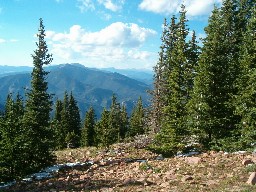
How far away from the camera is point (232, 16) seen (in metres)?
37.5

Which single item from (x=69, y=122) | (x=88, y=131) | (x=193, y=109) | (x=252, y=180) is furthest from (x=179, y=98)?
(x=69, y=122)

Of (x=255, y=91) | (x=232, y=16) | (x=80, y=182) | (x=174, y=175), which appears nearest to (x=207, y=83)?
(x=255, y=91)

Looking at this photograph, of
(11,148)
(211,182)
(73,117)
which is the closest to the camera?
(211,182)

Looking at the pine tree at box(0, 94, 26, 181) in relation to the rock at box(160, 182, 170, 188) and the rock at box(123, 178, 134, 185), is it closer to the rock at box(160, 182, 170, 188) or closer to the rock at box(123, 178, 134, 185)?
the rock at box(123, 178, 134, 185)

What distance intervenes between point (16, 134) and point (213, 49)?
54.9 ft

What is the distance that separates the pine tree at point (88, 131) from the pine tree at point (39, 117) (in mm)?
37225

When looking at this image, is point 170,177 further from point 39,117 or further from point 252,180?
point 39,117

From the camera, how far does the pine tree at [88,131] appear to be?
6844cm

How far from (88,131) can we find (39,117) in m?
39.3

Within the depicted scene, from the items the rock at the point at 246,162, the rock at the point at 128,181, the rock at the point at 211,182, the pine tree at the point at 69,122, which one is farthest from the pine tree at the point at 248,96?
the pine tree at the point at 69,122

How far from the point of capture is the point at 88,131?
6962cm

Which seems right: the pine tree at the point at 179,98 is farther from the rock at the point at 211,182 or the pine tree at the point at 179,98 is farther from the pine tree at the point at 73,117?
the pine tree at the point at 73,117

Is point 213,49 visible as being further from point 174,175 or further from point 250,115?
point 174,175

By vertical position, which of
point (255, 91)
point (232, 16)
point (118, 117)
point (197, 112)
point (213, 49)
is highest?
point (232, 16)
